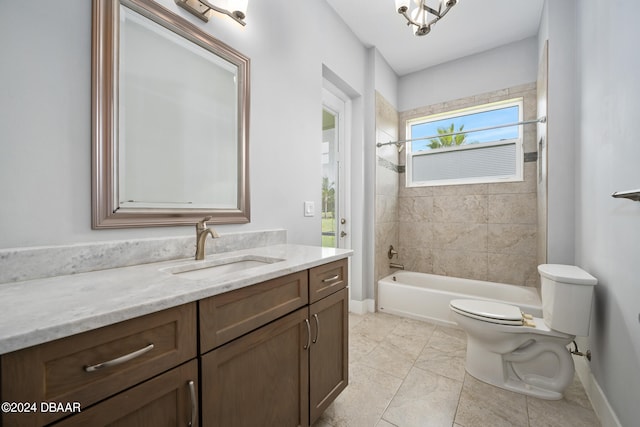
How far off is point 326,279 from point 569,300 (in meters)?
1.43

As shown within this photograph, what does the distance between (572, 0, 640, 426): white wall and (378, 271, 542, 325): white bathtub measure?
95cm

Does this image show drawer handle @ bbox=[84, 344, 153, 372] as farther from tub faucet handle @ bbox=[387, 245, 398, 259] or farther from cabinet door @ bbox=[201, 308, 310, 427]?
tub faucet handle @ bbox=[387, 245, 398, 259]

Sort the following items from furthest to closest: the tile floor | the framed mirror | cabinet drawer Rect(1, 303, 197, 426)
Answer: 1. the tile floor
2. the framed mirror
3. cabinet drawer Rect(1, 303, 197, 426)

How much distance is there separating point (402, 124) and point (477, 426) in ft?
10.1

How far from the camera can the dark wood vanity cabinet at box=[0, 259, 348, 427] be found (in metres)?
0.51

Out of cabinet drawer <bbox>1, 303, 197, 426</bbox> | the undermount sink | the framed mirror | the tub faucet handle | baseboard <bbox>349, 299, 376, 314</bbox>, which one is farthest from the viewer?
the tub faucet handle

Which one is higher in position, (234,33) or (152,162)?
(234,33)

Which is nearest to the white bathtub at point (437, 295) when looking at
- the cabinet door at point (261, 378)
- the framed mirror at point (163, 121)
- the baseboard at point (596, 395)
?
the baseboard at point (596, 395)

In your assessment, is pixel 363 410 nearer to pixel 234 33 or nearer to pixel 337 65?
pixel 234 33

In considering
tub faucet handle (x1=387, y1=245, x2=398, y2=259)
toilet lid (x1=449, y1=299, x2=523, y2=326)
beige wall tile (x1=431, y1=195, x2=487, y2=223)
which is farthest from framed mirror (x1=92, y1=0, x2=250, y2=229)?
beige wall tile (x1=431, y1=195, x2=487, y2=223)

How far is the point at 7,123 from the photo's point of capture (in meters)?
0.81

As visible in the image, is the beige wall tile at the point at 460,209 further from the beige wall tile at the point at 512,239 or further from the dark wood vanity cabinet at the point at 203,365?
Answer: the dark wood vanity cabinet at the point at 203,365

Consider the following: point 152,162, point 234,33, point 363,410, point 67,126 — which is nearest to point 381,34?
point 234,33

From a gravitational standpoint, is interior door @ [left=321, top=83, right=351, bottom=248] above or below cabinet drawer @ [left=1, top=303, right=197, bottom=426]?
above
